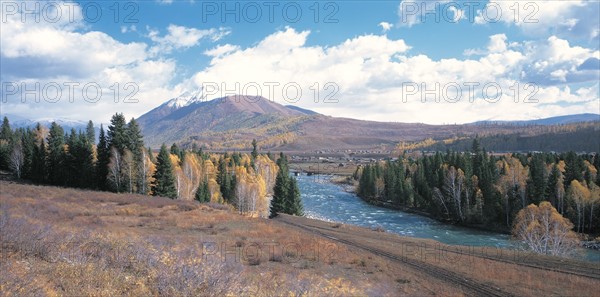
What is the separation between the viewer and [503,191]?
74.7 m

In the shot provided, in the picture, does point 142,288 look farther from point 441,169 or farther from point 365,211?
point 441,169

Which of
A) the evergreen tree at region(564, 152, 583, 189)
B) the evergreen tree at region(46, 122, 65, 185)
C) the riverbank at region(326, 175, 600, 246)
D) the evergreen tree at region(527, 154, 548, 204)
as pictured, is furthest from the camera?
the evergreen tree at region(527, 154, 548, 204)

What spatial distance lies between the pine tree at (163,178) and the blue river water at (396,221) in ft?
83.7

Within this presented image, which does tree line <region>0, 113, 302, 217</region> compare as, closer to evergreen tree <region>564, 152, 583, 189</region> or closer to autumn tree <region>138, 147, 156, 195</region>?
autumn tree <region>138, 147, 156, 195</region>

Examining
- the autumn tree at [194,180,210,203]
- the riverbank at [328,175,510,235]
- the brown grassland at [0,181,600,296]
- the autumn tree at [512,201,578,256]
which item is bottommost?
the riverbank at [328,175,510,235]

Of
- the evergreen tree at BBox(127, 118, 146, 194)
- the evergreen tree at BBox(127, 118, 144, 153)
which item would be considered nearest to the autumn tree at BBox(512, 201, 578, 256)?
the evergreen tree at BBox(127, 118, 146, 194)

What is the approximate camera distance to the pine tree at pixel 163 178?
5669 cm

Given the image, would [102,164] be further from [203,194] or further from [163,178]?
[203,194]

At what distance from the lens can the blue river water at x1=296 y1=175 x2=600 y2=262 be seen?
58844 mm

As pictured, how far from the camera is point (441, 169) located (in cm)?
9156

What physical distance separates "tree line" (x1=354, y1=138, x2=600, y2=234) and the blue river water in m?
5.02

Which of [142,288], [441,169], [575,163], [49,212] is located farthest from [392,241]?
[441,169]

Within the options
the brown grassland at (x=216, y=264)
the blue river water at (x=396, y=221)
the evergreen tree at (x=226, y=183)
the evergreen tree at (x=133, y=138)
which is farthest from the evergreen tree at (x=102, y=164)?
the blue river water at (x=396, y=221)

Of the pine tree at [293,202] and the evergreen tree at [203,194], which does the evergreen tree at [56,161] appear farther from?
the pine tree at [293,202]
